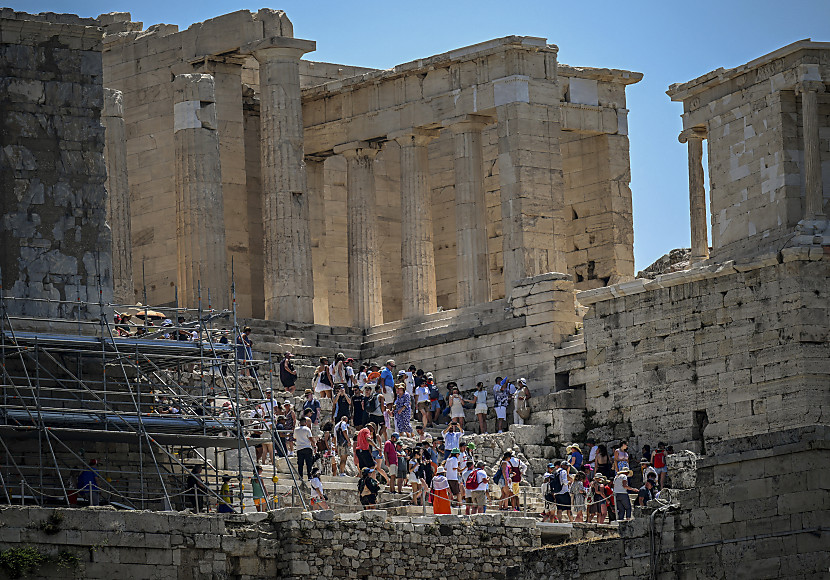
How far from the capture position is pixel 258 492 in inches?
1587

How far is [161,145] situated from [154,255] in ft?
8.82

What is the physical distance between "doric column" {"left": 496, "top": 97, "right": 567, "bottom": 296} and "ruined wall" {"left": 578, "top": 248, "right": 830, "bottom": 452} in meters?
6.43

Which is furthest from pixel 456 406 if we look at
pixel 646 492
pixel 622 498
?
pixel 622 498

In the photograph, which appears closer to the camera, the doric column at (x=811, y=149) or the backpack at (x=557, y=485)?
the backpack at (x=557, y=485)

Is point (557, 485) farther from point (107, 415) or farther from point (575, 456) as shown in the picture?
point (107, 415)

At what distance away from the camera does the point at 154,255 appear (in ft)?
195

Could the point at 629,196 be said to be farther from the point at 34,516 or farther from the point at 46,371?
the point at 34,516

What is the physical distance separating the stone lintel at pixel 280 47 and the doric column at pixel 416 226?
10.1 feet

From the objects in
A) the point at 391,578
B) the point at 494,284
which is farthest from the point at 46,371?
the point at 494,284

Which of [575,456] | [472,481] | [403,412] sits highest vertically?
[403,412]

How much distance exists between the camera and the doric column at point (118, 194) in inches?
2158

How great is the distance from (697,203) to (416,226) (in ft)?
23.0

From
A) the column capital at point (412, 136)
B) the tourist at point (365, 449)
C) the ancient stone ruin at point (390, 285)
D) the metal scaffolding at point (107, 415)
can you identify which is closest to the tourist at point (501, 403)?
the ancient stone ruin at point (390, 285)

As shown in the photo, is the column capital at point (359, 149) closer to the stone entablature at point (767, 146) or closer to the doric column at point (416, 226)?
the doric column at point (416, 226)
